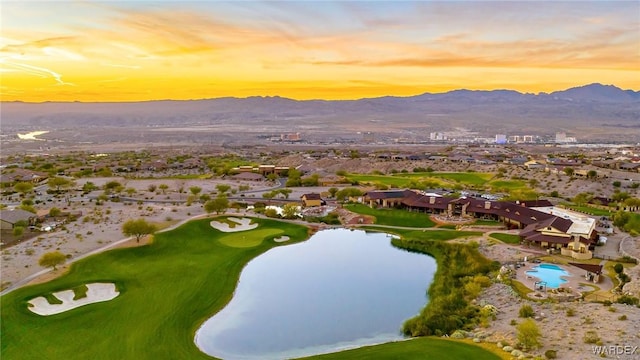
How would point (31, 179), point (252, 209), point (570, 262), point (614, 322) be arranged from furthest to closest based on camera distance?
point (31, 179)
point (252, 209)
point (570, 262)
point (614, 322)

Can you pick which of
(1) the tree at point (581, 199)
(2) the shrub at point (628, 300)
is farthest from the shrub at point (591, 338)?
(1) the tree at point (581, 199)

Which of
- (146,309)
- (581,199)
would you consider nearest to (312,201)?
(581,199)

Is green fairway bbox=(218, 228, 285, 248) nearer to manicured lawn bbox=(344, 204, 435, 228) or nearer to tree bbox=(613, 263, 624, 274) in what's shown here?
manicured lawn bbox=(344, 204, 435, 228)

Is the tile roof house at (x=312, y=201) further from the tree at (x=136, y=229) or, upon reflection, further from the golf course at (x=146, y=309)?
the tree at (x=136, y=229)

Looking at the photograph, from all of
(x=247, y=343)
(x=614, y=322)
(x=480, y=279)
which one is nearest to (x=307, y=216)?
(x=480, y=279)

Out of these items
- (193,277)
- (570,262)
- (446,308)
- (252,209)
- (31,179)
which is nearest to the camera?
(446,308)

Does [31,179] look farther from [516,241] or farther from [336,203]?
[516,241]
